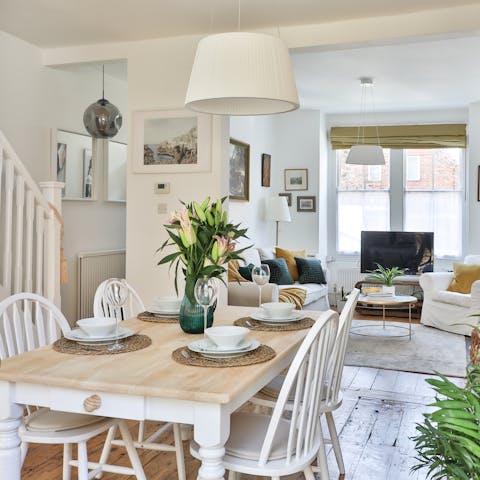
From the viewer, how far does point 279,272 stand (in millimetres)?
7152

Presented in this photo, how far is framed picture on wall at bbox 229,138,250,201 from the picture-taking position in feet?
23.4

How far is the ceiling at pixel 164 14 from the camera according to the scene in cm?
411

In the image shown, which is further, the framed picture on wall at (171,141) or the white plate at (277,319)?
the framed picture on wall at (171,141)

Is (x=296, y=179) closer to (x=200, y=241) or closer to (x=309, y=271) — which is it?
(x=309, y=271)

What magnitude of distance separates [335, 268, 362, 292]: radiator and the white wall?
3.60 metres

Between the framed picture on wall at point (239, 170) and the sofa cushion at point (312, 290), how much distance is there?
4.22 ft

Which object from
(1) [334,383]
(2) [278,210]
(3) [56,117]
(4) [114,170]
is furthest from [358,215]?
(1) [334,383]

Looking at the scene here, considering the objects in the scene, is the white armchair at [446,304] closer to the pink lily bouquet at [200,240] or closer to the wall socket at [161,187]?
the wall socket at [161,187]

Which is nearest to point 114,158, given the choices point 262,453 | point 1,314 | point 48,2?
point 48,2

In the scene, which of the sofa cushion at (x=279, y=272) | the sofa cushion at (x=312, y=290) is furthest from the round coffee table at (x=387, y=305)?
the sofa cushion at (x=279, y=272)

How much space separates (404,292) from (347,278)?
844 millimetres

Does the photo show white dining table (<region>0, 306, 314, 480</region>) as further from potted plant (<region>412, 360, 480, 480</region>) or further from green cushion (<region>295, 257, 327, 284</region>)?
green cushion (<region>295, 257, 327, 284</region>)

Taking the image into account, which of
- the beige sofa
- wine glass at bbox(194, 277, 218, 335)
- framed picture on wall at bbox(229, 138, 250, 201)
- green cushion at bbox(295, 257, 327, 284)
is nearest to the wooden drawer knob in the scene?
wine glass at bbox(194, 277, 218, 335)

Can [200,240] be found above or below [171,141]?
below
